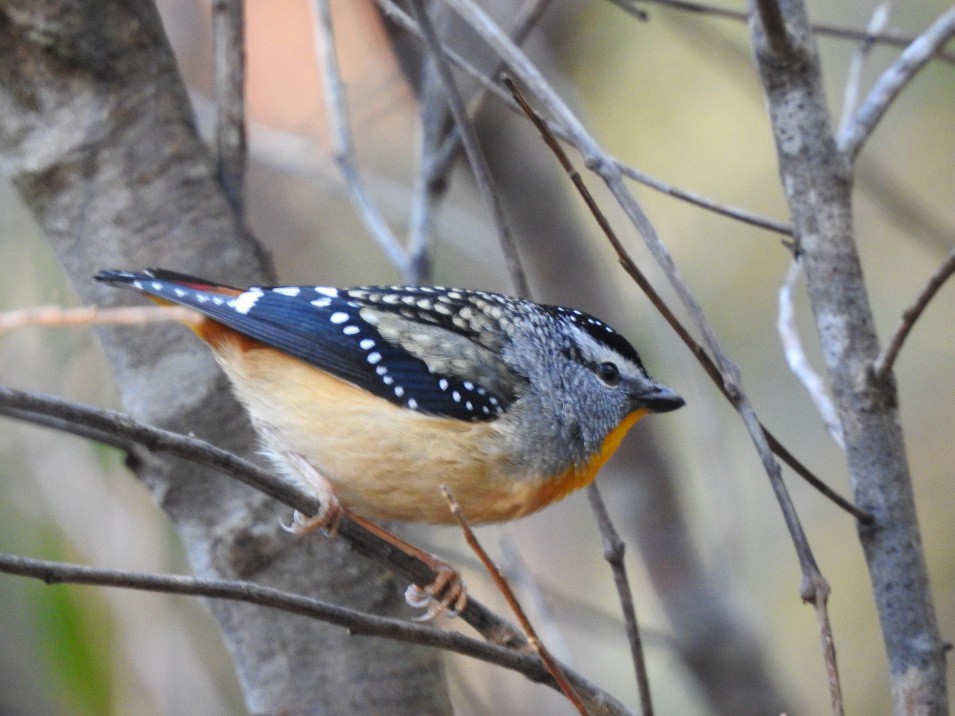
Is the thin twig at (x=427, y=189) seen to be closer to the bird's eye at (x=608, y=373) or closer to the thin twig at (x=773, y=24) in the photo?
the bird's eye at (x=608, y=373)

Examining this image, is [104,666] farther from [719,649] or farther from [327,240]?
[327,240]

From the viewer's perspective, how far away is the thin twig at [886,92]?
2457mm

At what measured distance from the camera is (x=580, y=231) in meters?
5.19

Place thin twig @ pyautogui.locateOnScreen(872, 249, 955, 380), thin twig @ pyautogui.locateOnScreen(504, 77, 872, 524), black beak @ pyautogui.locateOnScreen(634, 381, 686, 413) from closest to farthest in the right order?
thin twig @ pyautogui.locateOnScreen(872, 249, 955, 380), thin twig @ pyautogui.locateOnScreen(504, 77, 872, 524), black beak @ pyautogui.locateOnScreen(634, 381, 686, 413)

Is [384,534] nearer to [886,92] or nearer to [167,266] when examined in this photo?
[167,266]

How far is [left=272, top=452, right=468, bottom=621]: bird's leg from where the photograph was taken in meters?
2.71

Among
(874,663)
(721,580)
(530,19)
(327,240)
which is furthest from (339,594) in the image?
(874,663)

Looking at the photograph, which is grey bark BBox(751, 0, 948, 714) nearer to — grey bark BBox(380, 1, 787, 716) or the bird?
the bird

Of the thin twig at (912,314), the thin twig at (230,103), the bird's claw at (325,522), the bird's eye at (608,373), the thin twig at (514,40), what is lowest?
the bird's claw at (325,522)

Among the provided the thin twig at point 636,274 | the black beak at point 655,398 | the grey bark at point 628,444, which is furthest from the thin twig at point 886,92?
the grey bark at point 628,444

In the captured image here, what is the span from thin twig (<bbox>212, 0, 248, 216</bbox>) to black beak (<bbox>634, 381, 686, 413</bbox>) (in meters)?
1.42

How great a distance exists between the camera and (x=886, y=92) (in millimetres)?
2525

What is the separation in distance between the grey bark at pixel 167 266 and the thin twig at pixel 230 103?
154 mm

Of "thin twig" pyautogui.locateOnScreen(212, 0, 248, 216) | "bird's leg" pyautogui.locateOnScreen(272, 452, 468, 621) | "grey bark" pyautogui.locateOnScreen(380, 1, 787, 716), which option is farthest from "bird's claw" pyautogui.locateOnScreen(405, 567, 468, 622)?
"grey bark" pyautogui.locateOnScreen(380, 1, 787, 716)
